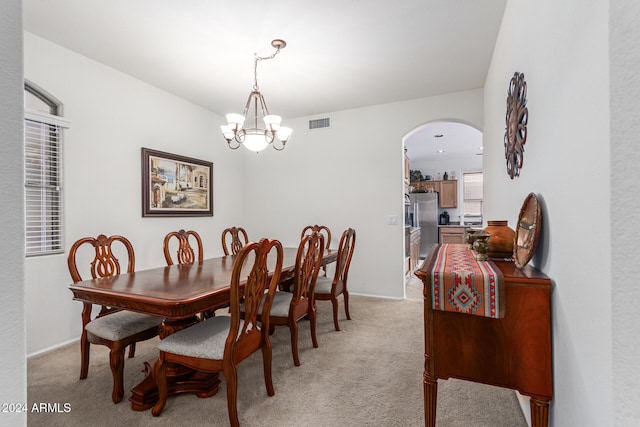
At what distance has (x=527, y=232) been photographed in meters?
1.42

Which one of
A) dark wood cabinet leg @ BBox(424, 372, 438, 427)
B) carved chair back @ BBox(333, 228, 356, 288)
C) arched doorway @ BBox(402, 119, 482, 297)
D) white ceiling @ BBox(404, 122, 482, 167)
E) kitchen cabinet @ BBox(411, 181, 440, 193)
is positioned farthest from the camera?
kitchen cabinet @ BBox(411, 181, 440, 193)

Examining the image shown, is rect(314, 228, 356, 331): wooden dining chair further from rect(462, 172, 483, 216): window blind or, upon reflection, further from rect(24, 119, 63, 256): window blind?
rect(462, 172, 483, 216): window blind

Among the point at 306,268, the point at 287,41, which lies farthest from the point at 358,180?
the point at 306,268

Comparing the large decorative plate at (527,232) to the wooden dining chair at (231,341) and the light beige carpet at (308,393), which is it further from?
the wooden dining chair at (231,341)

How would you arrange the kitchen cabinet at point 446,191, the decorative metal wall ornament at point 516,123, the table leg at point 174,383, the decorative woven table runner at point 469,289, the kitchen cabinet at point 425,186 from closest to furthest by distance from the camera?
the decorative woven table runner at point 469,289 < the decorative metal wall ornament at point 516,123 < the table leg at point 174,383 < the kitchen cabinet at point 425,186 < the kitchen cabinet at point 446,191

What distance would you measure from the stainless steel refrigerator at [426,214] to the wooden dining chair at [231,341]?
238 inches

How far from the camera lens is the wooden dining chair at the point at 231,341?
1578mm

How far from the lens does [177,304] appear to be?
1.56 m

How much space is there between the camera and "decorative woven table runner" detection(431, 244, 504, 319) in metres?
1.22

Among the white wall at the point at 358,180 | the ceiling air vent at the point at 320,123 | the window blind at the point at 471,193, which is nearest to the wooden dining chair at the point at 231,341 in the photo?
the white wall at the point at 358,180

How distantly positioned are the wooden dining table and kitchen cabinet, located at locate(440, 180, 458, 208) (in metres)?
6.84

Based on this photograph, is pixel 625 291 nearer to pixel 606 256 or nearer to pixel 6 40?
pixel 606 256

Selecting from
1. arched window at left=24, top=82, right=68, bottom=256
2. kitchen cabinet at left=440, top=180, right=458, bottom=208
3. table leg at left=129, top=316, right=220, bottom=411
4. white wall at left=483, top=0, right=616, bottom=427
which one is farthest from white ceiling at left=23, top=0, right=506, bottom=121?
kitchen cabinet at left=440, top=180, right=458, bottom=208

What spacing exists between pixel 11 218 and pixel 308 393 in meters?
1.88
